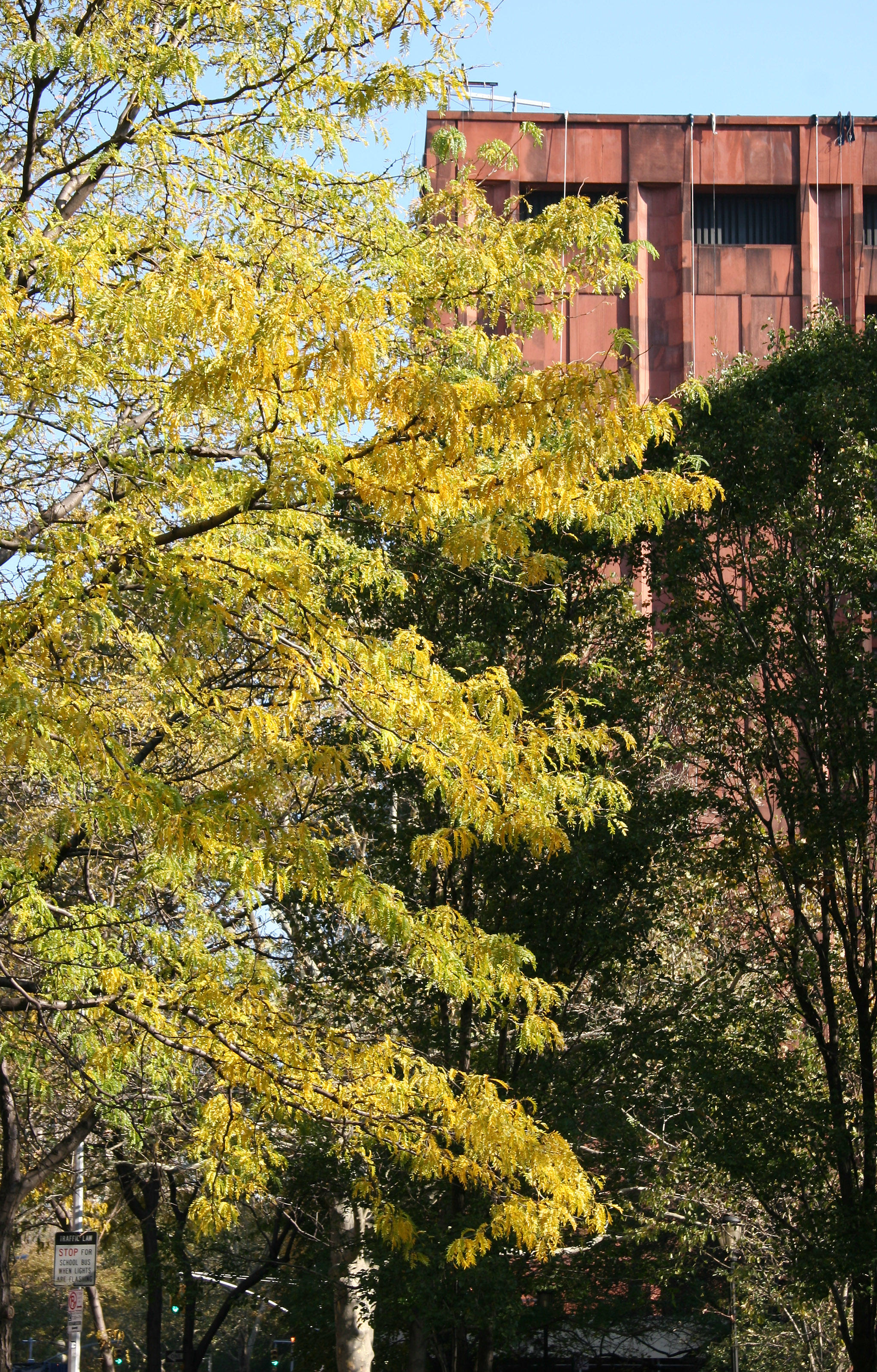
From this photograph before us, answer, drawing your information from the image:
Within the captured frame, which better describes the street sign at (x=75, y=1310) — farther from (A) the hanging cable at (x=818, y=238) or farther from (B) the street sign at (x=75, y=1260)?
(A) the hanging cable at (x=818, y=238)

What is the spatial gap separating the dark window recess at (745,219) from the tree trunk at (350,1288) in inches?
1390

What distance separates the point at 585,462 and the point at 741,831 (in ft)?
33.1

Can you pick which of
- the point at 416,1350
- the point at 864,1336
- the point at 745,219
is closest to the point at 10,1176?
the point at 416,1350

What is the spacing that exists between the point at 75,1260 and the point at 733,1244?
8.90 m

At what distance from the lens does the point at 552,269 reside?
7535 millimetres

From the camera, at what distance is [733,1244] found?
18969mm

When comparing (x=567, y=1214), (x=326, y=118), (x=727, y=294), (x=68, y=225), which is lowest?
(x=567, y=1214)

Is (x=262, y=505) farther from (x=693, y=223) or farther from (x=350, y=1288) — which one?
(x=693, y=223)

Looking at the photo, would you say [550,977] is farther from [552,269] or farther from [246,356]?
[246,356]

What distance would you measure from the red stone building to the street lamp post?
3004 centimetres

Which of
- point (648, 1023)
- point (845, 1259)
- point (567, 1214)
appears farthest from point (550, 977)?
point (567, 1214)

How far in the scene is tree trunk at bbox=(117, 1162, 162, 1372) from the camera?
1959 cm

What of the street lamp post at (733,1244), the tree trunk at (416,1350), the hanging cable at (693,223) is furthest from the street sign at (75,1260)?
the hanging cable at (693,223)

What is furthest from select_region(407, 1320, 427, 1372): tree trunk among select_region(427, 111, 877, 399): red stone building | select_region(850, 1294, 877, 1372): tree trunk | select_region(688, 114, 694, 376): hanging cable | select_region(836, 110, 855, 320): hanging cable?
select_region(836, 110, 855, 320): hanging cable
